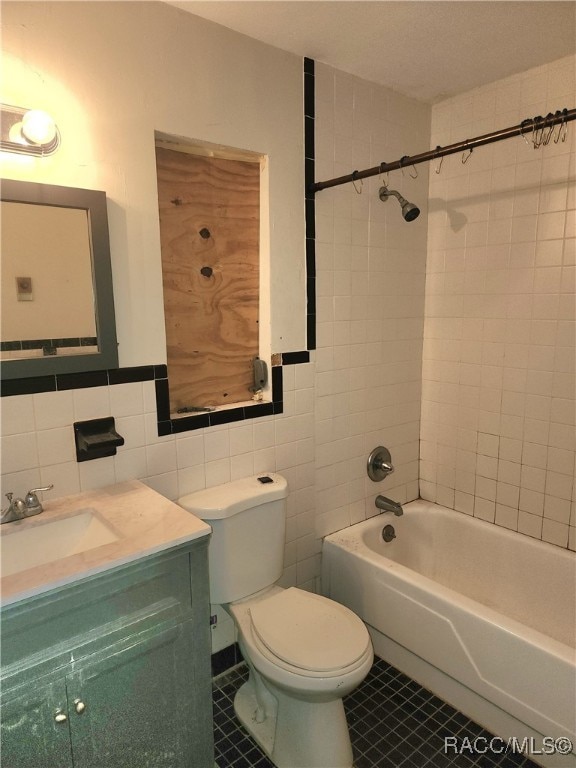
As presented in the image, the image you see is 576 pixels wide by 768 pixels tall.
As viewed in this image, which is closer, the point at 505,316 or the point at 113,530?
the point at 113,530

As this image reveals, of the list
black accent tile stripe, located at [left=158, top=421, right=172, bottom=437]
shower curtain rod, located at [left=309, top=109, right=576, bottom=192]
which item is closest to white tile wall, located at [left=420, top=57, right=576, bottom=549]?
shower curtain rod, located at [left=309, top=109, right=576, bottom=192]

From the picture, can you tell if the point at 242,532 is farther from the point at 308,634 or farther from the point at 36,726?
the point at 36,726

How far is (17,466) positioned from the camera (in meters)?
1.40

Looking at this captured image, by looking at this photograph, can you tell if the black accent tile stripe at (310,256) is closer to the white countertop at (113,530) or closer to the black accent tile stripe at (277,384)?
the black accent tile stripe at (277,384)

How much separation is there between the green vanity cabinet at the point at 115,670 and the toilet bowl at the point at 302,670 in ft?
0.79

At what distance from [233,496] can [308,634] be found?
1.68 ft

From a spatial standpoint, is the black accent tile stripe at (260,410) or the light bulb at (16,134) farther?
the black accent tile stripe at (260,410)

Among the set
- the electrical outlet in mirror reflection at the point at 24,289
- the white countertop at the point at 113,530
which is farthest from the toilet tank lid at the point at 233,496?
the electrical outlet in mirror reflection at the point at 24,289

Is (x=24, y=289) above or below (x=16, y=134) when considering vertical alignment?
below

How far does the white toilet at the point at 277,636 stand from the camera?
1.46m

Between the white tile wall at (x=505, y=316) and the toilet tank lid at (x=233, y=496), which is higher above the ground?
the white tile wall at (x=505, y=316)

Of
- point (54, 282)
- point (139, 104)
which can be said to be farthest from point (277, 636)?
point (139, 104)

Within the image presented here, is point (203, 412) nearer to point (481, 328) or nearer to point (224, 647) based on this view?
point (224, 647)

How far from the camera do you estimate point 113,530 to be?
1292mm
